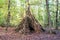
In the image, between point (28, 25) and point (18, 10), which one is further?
Result: point (18, 10)

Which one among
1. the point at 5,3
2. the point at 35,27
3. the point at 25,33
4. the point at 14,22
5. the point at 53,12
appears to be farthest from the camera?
the point at 53,12

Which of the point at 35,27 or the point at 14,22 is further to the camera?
the point at 14,22

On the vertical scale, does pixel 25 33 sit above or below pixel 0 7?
below

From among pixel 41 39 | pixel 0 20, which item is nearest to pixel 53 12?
pixel 0 20

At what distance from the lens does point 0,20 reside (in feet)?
71.1

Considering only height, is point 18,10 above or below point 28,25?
above

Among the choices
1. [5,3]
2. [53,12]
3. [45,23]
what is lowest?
[45,23]

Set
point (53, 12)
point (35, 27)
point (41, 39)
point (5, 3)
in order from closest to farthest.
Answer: point (41, 39) → point (35, 27) → point (5, 3) → point (53, 12)

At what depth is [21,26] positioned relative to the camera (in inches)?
592

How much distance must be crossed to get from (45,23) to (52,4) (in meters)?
2.72

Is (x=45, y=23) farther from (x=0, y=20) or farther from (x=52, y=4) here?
(x=0, y=20)

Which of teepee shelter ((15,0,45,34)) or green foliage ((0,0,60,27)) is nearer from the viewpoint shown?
teepee shelter ((15,0,45,34))

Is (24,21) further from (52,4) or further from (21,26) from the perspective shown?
(52,4)

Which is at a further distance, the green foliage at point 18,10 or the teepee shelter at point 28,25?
the green foliage at point 18,10
